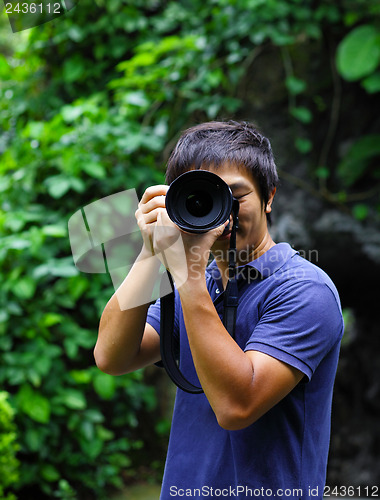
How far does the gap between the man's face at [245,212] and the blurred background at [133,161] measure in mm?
1480

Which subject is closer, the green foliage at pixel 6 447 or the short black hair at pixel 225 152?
the short black hair at pixel 225 152

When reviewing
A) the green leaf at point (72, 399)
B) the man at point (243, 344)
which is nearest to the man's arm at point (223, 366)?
the man at point (243, 344)

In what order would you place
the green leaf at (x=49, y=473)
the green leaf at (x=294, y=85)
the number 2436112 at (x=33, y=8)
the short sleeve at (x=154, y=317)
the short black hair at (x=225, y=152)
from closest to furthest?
the short black hair at (x=225, y=152) → the short sleeve at (x=154, y=317) → the number 2436112 at (x=33, y=8) → the green leaf at (x=49, y=473) → the green leaf at (x=294, y=85)

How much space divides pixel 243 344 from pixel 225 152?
0.46 meters

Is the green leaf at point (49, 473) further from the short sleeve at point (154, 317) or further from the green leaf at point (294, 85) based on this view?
the green leaf at point (294, 85)

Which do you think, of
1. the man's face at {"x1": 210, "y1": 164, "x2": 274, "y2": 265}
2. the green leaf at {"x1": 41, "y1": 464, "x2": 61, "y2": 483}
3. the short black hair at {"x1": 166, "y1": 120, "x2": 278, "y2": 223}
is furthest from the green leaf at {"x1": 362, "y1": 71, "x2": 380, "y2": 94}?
the green leaf at {"x1": 41, "y1": 464, "x2": 61, "y2": 483}

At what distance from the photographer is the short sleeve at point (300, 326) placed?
1059 millimetres

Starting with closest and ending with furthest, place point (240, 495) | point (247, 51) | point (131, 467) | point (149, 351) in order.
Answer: point (240, 495)
point (149, 351)
point (247, 51)
point (131, 467)

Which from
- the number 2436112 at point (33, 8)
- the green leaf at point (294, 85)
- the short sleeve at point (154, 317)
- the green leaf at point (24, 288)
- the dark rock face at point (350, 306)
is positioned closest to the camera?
the short sleeve at point (154, 317)

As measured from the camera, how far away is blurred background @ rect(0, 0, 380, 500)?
8.70 feet

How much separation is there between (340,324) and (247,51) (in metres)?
2.54

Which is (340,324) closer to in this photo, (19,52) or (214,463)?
(214,463)

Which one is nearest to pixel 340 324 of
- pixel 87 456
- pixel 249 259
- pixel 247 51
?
pixel 249 259

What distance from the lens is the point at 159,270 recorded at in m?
1.24
